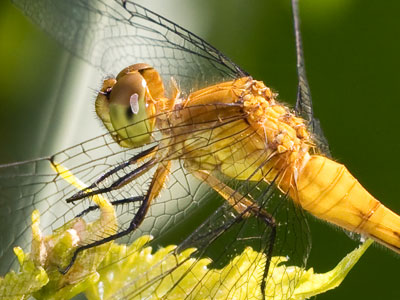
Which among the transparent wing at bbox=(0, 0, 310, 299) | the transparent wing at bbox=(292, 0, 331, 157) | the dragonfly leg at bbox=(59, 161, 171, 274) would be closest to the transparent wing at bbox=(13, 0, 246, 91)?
the transparent wing at bbox=(0, 0, 310, 299)

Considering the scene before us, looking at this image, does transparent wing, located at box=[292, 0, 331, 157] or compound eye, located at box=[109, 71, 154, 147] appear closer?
compound eye, located at box=[109, 71, 154, 147]

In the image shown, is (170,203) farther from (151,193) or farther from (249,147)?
(249,147)

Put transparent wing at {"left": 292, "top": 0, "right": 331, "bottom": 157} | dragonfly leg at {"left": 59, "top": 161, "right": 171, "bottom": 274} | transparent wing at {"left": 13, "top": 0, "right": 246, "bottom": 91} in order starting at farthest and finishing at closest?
transparent wing at {"left": 13, "top": 0, "right": 246, "bottom": 91} < transparent wing at {"left": 292, "top": 0, "right": 331, "bottom": 157} < dragonfly leg at {"left": 59, "top": 161, "right": 171, "bottom": 274}

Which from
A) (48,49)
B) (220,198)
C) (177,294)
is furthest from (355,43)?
(177,294)

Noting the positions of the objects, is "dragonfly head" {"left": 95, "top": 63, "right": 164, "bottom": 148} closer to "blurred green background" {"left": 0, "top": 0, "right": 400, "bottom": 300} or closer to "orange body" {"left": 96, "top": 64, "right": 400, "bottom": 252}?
"orange body" {"left": 96, "top": 64, "right": 400, "bottom": 252}

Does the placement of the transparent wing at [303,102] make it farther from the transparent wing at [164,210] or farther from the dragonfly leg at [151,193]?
the dragonfly leg at [151,193]

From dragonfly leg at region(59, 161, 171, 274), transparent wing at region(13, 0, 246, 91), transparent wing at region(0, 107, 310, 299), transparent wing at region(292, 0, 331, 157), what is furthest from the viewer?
transparent wing at region(13, 0, 246, 91)

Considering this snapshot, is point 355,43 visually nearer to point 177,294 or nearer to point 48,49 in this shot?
point 48,49

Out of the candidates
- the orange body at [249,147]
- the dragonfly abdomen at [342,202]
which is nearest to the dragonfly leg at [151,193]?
the orange body at [249,147]
